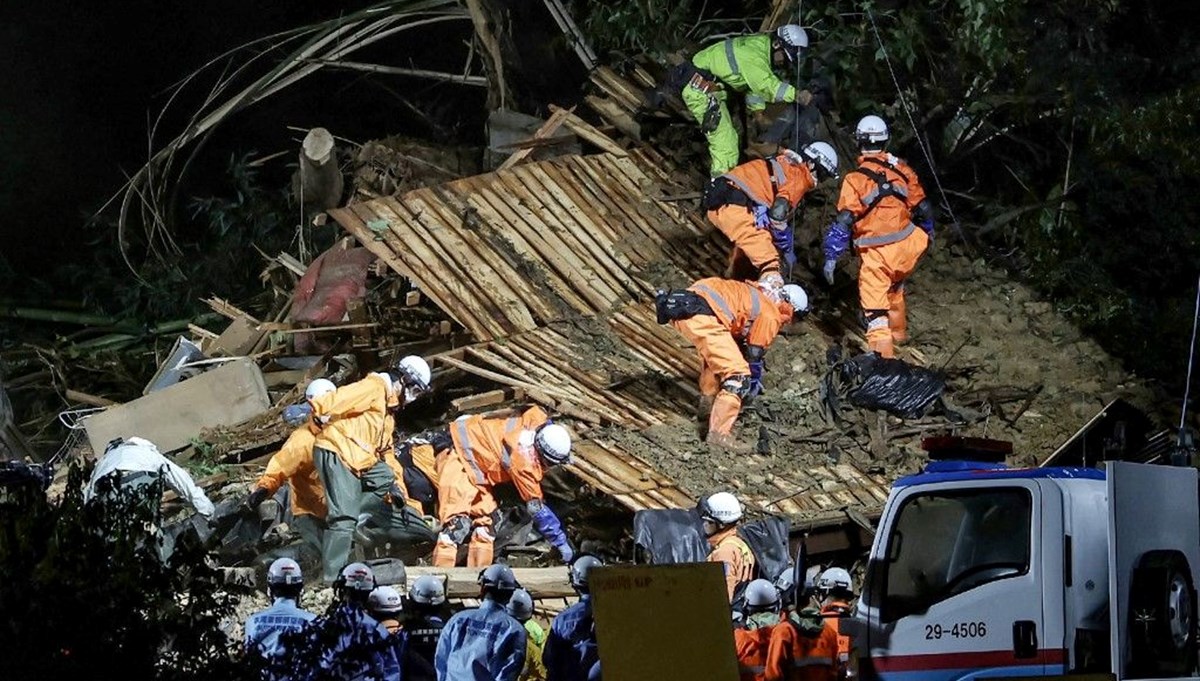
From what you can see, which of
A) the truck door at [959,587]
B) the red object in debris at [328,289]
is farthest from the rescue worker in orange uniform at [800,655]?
the red object in debris at [328,289]

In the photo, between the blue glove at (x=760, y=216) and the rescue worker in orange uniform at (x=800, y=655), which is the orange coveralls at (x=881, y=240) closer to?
the blue glove at (x=760, y=216)

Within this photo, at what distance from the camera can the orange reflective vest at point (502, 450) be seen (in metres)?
12.1

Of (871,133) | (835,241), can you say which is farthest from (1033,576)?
(871,133)

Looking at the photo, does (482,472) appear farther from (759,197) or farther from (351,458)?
(759,197)

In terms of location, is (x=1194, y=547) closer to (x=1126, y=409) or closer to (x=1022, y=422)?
(x=1126, y=409)

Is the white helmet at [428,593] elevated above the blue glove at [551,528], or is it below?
below

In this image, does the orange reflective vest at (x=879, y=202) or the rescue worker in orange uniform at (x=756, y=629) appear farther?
the orange reflective vest at (x=879, y=202)

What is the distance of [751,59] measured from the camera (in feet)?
50.3

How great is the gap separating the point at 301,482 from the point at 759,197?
13.9ft

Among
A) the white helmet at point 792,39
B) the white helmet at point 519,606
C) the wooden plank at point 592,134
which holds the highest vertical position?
the white helmet at point 792,39

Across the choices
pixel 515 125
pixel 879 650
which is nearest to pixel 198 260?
pixel 515 125

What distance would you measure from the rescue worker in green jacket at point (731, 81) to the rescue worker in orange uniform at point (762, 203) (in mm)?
951

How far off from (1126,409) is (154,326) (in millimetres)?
10294

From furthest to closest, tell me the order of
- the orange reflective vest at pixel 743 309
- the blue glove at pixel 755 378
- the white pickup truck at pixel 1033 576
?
the blue glove at pixel 755 378 < the orange reflective vest at pixel 743 309 < the white pickup truck at pixel 1033 576
